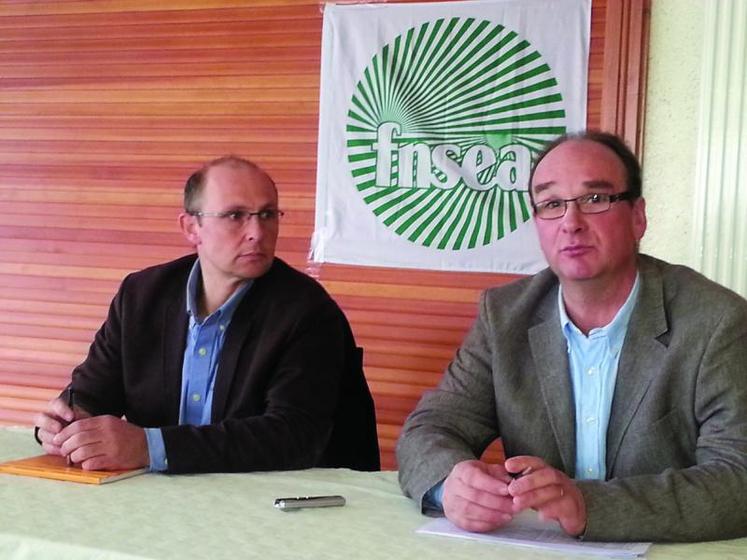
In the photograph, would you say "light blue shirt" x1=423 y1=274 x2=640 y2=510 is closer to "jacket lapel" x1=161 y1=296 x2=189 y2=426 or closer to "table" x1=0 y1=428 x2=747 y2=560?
"table" x1=0 y1=428 x2=747 y2=560

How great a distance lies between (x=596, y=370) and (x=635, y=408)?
0.12 m

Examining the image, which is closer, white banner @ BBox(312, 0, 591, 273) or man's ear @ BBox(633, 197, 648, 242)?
man's ear @ BBox(633, 197, 648, 242)

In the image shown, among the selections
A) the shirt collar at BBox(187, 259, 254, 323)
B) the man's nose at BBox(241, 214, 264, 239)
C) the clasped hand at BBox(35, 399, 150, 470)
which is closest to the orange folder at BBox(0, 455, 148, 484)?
the clasped hand at BBox(35, 399, 150, 470)

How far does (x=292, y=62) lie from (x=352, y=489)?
7.14 feet

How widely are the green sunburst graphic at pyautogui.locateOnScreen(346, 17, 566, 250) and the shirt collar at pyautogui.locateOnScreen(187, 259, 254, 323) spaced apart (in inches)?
43.4

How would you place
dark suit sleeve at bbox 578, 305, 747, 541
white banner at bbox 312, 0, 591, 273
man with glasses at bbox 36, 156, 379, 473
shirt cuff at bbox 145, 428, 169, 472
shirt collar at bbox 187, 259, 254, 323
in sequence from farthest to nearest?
1. white banner at bbox 312, 0, 591, 273
2. shirt collar at bbox 187, 259, 254, 323
3. man with glasses at bbox 36, 156, 379, 473
4. shirt cuff at bbox 145, 428, 169, 472
5. dark suit sleeve at bbox 578, 305, 747, 541

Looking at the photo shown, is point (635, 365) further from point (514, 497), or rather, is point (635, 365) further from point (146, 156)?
point (146, 156)

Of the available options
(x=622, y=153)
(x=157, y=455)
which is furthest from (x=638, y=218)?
(x=157, y=455)

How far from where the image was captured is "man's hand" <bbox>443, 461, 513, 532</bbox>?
1381 mm

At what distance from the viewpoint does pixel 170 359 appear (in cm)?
222

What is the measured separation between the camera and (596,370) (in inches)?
70.9

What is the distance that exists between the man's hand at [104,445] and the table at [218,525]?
5 cm

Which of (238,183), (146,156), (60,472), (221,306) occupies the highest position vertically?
(146,156)

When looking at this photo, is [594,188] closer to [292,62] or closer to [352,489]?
[352,489]
